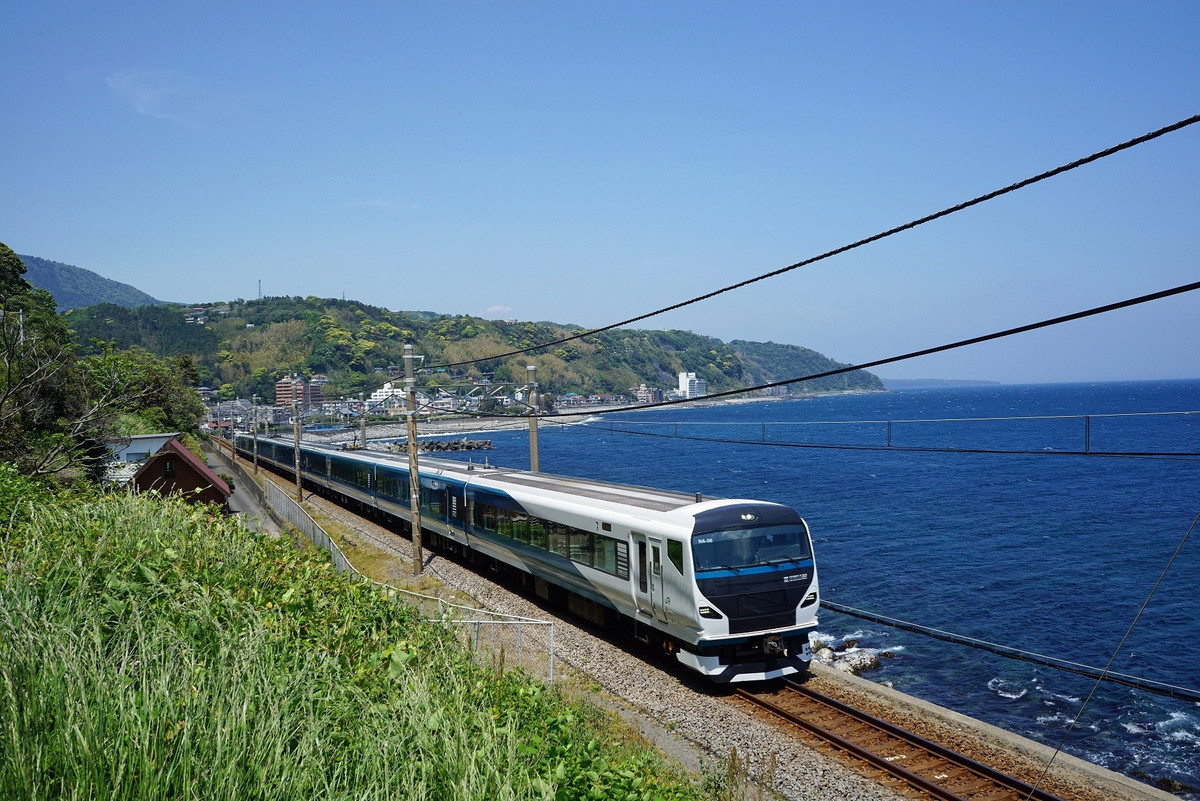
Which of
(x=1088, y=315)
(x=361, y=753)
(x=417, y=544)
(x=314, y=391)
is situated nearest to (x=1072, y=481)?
(x=417, y=544)

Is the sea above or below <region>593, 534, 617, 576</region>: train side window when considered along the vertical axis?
below

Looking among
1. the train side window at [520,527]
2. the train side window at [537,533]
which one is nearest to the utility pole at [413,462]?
the train side window at [520,527]

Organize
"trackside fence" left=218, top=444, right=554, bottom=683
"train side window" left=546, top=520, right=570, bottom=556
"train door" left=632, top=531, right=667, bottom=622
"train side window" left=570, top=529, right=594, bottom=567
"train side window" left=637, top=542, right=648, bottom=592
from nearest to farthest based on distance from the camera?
"trackside fence" left=218, top=444, right=554, bottom=683 → "train door" left=632, top=531, right=667, bottom=622 → "train side window" left=637, top=542, right=648, bottom=592 → "train side window" left=570, top=529, right=594, bottom=567 → "train side window" left=546, top=520, right=570, bottom=556

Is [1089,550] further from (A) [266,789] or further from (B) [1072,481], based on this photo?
(A) [266,789]

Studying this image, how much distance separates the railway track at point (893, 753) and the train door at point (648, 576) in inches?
73.8

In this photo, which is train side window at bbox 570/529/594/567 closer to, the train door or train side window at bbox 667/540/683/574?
the train door

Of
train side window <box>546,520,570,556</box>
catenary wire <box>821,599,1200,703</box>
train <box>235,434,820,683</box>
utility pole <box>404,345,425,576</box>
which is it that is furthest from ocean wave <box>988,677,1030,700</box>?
utility pole <box>404,345,425,576</box>

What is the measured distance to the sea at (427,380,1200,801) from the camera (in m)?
17.0

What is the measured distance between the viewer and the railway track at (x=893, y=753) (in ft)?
31.8

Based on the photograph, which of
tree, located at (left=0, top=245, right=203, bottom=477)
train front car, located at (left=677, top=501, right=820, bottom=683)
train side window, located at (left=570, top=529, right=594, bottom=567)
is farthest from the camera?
tree, located at (left=0, top=245, right=203, bottom=477)

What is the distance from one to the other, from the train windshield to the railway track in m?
2.01

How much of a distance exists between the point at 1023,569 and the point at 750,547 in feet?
79.4

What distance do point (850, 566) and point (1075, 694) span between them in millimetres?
13343

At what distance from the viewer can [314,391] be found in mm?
151625
